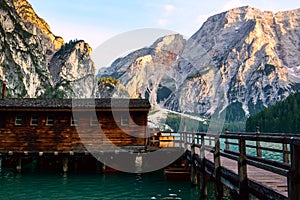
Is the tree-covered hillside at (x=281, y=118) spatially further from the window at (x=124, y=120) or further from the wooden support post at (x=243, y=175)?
the wooden support post at (x=243, y=175)

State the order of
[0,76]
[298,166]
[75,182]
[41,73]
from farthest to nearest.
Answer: [41,73] → [0,76] → [75,182] → [298,166]

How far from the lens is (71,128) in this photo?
85.5 feet

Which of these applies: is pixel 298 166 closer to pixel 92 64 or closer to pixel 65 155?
pixel 65 155

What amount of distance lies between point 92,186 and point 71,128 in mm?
7577

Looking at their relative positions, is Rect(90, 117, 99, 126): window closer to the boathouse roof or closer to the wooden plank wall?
the wooden plank wall

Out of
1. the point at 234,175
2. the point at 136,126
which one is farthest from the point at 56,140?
the point at 234,175

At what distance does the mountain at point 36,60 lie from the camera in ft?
330

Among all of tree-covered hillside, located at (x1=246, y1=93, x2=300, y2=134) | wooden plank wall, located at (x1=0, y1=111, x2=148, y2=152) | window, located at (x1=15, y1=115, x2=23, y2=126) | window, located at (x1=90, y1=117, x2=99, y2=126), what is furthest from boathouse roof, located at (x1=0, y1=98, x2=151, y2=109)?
tree-covered hillside, located at (x1=246, y1=93, x2=300, y2=134)

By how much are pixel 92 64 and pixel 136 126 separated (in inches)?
6433

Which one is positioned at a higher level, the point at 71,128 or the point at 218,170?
the point at 71,128

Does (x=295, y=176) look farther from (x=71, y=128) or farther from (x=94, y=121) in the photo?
(x=71, y=128)

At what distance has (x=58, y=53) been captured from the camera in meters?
164

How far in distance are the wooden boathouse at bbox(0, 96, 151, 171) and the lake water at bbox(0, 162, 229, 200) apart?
8.13ft

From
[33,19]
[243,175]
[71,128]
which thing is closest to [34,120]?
[71,128]
